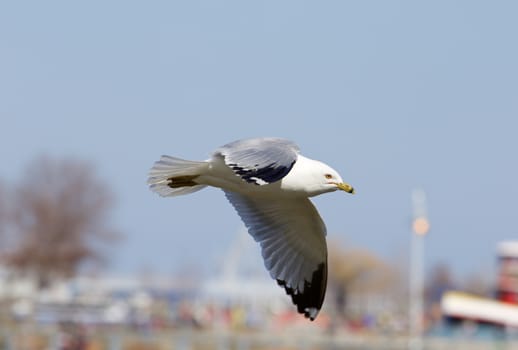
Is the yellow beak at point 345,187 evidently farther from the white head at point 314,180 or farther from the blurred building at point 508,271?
the blurred building at point 508,271

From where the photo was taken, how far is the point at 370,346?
4169cm

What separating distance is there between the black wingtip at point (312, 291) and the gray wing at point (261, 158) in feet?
4.86

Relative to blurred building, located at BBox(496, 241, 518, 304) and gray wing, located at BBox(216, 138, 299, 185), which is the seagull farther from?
blurred building, located at BBox(496, 241, 518, 304)

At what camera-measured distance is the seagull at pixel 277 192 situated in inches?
273

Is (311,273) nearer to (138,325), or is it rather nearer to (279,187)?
(279,187)

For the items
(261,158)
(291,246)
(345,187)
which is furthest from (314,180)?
(291,246)

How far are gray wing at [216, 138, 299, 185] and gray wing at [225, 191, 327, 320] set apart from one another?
1.09 m

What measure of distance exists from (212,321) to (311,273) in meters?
42.0

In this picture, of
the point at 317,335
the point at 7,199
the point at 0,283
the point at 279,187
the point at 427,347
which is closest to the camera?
the point at 279,187

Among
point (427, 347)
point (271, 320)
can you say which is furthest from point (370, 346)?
point (271, 320)

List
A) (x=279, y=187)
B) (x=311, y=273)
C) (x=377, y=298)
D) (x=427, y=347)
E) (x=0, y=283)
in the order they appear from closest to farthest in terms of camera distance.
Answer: (x=279, y=187) → (x=311, y=273) → (x=427, y=347) → (x=0, y=283) → (x=377, y=298)

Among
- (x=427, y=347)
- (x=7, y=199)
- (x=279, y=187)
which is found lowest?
(x=427, y=347)

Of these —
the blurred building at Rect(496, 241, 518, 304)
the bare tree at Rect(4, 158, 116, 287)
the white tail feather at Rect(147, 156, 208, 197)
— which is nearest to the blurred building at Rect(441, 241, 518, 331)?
the blurred building at Rect(496, 241, 518, 304)

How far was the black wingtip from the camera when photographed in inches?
335
